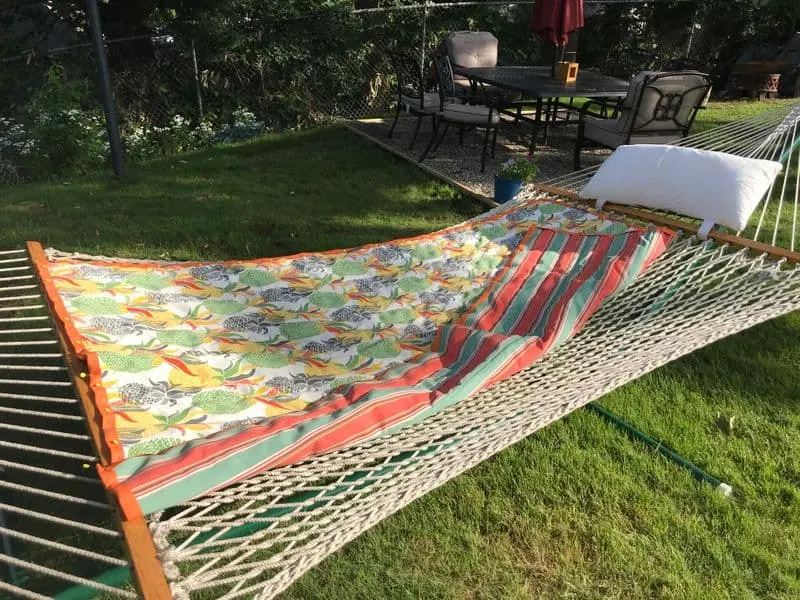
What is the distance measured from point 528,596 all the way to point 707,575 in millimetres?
475

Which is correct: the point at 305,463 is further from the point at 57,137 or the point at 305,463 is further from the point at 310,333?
the point at 57,137

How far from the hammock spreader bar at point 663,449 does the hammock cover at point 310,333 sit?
41cm

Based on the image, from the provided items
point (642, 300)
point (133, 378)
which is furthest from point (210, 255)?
point (642, 300)

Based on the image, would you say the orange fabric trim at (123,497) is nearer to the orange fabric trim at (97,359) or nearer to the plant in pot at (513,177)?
the orange fabric trim at (97,359)

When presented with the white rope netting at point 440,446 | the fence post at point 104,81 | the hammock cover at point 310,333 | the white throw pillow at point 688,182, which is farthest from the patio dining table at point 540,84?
the fence post at point 104,81

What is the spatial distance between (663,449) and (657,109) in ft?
10.8

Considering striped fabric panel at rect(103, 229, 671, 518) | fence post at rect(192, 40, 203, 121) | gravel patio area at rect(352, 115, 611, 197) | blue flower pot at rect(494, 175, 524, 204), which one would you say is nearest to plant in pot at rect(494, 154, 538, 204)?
blue flower pot at rect(494, 175, 524, 204)

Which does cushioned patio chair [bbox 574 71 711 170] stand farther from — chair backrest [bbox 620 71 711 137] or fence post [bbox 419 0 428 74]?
fence post [bbox 419 0 428 74]

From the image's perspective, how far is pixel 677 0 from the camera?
9.32m

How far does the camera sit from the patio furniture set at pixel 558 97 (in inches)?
179

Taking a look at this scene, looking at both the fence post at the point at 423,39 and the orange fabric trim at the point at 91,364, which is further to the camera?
the fence post at the point at 423,39

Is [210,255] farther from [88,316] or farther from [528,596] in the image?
[528,596]

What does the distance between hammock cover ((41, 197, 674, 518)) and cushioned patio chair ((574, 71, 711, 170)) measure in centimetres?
206

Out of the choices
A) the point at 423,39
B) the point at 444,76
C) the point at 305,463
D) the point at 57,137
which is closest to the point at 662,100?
the point at 444,76
